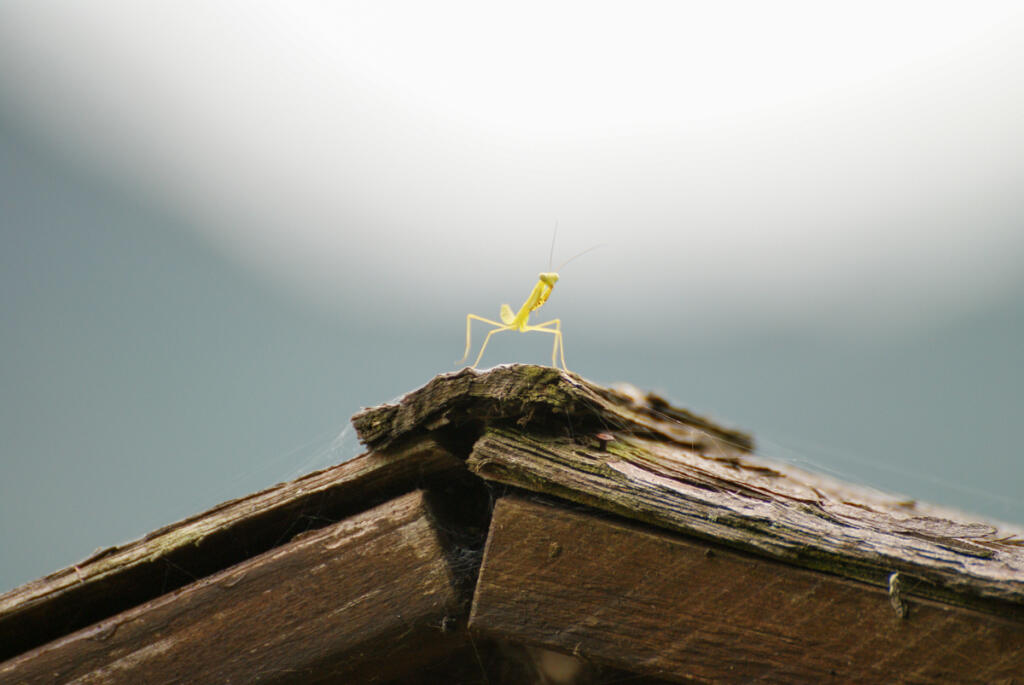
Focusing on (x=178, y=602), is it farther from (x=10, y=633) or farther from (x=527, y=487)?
(x=527, y=487)

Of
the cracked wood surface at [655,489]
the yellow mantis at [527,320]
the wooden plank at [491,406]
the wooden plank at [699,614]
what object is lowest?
the wooden plank at [699,614]

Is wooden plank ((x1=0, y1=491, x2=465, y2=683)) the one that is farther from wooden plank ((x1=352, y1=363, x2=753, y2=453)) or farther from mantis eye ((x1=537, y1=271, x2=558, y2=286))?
mantis eye ((x1=537, y1=271, x2=558, y2=286))

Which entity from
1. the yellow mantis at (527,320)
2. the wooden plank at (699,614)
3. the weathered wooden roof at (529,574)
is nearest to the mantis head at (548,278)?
the yellow mantis at (527,320)

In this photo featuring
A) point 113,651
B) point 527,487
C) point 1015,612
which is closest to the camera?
point 1015,612

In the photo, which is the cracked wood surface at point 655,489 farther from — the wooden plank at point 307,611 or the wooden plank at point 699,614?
the wooden plank at point 307,611

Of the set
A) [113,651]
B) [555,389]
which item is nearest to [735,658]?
[555,389]

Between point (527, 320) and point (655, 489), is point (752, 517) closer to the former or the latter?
point (655, 489)

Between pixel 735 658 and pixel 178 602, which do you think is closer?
pixel 735 658
